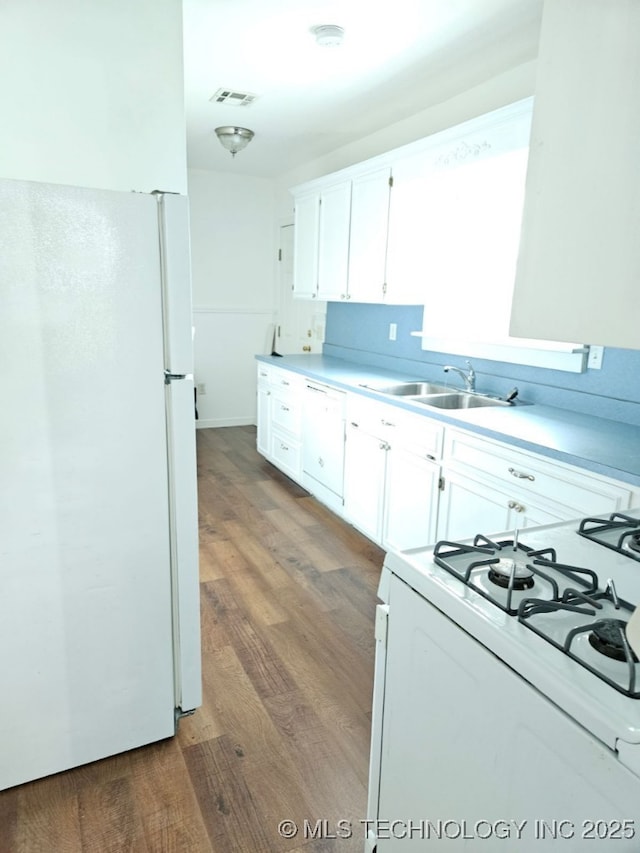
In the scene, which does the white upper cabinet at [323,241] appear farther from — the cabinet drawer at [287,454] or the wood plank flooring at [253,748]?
the wood plank flooring at [253,748]

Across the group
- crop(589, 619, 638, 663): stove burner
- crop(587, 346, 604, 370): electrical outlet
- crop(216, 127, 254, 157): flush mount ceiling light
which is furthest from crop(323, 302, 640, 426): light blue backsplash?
crop(589, 619, 638, 663): stove burner

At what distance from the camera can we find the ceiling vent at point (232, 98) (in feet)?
10.7

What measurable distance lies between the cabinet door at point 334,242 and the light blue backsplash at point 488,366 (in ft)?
1.18

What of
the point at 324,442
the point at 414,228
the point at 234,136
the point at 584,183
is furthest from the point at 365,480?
the point at 234,136

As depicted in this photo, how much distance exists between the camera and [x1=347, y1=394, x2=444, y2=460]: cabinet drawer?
257 centimetres

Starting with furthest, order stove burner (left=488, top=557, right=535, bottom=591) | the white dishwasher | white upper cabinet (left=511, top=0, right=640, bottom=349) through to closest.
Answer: the white dishwasher, stove burner (left=488, top=557, right=535, bottom=591), white upper cabinet (left=511, top=0, right=640, bottom=349)

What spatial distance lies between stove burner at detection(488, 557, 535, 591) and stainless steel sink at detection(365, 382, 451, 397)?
7.17ft

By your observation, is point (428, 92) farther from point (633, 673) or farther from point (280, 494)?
point (633, 673)

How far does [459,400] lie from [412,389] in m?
0.36

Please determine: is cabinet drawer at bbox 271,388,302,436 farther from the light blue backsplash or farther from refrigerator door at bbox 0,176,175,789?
refrigerator door at bbox 0,176,175,789

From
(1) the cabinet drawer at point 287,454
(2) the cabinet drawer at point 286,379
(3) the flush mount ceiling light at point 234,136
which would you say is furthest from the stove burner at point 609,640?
(3) the flush mount ceiling light at point 234,136

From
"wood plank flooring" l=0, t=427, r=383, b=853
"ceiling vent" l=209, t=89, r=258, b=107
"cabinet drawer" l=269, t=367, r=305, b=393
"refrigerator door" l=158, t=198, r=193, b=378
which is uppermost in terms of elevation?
"ceiling vent" l=209, t=89, r=258, b=107

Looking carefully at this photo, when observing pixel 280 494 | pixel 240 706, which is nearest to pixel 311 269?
pixel 280 494

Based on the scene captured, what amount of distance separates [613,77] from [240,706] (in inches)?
79.6
